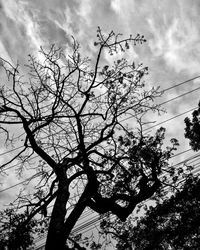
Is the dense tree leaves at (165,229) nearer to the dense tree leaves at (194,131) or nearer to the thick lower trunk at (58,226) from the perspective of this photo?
the dense tree leaves at (194,131)

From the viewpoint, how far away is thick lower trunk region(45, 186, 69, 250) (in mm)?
5652

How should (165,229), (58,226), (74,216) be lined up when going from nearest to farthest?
1. (58,226)
2. (74,216)
3. (165,229)

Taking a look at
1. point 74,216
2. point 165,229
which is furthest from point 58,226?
point 165,229

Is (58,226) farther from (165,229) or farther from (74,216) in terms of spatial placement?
(165,229)

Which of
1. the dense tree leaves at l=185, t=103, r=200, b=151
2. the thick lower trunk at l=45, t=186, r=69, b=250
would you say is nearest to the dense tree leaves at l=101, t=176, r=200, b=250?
the dense tree leaves at l=185, t=103, r=200, b=151

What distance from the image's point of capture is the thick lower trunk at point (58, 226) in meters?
5.65

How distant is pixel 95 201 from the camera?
8.38 metres

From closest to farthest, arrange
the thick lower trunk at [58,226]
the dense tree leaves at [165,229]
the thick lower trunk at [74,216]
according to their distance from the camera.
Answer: the thick lower trunk at [58,226], the thick lower trunk at [74,216], the dense tree leaves at [165,229]

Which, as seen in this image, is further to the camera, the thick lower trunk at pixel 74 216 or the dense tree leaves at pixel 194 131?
the dense tree leaves at pixel 194 131

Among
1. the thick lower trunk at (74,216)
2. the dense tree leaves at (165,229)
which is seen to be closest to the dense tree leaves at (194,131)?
the dense tree leaves at (165,229)

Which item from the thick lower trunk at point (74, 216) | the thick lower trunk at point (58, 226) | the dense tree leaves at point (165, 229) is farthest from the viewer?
the dense tree leaves at point (165, 229)

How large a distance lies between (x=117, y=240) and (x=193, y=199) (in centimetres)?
590

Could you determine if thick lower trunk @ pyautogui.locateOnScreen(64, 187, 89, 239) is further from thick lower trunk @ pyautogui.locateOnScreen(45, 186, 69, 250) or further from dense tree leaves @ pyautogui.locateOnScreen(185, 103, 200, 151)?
dense tree leaves @ pyautogui.locateOnScreen(185, 103, 200, 151)

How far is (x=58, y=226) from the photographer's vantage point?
5984mm
